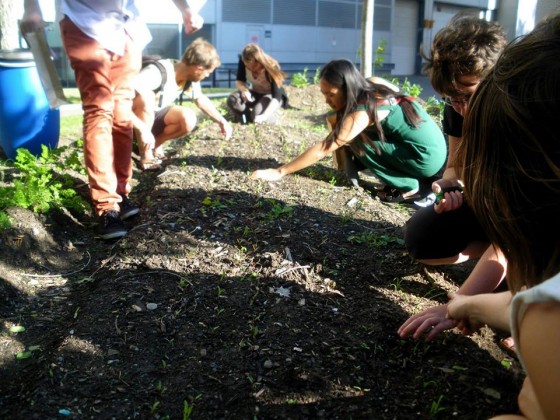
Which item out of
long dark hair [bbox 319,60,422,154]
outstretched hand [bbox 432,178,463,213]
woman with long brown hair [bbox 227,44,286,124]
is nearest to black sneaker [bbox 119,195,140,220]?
long dark hair [bbox 319,60,422,154]

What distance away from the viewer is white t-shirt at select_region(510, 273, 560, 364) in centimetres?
113

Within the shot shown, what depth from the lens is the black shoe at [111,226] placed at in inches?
138

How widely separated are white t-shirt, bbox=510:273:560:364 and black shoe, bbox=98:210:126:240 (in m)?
2.68

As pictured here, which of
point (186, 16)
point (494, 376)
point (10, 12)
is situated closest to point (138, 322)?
point (494, 376)

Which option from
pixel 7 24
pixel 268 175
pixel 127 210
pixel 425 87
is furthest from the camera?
pixel 425 87

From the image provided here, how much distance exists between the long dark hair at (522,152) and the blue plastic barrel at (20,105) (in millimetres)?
5019

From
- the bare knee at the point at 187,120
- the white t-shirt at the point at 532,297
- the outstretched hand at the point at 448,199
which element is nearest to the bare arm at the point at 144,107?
the bare knee at the point at 187,120

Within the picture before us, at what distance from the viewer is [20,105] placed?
5.53m

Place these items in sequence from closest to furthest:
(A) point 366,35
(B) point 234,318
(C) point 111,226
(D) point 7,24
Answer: (B) point 234,318, (C) point 111,226, (D) point 7,24, (A) point 366,35

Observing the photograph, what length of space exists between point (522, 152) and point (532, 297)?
32 centimetres

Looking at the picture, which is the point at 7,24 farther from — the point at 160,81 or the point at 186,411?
the point at 186,411

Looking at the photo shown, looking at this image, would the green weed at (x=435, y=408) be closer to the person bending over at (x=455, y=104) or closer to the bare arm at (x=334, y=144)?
the person bending over at (x=455, y=104)

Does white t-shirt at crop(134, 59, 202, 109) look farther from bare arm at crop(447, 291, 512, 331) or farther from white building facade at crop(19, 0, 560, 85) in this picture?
white building facade at crop(19, 0, 560, 85)

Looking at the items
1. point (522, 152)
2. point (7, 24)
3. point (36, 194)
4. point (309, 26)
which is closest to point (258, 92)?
point (7, 24)
